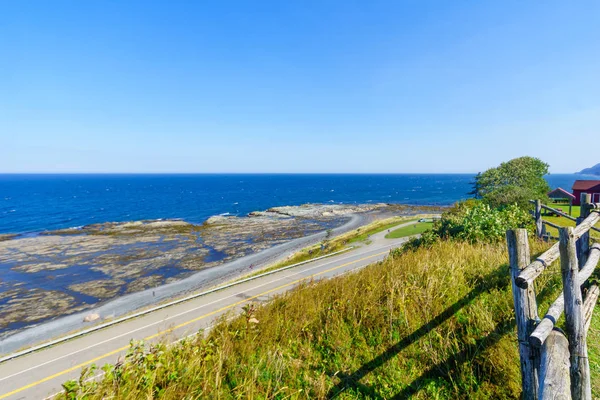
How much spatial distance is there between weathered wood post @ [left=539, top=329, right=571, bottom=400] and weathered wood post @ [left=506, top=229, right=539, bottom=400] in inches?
13.3

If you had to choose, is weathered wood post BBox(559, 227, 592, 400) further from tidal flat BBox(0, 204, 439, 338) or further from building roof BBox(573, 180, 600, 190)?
building roof BBox(573, 180, 600, 190)

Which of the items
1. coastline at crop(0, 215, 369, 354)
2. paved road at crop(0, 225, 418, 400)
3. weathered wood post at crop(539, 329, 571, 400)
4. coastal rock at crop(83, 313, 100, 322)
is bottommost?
coastline at crop(0, 215, 369, 354)

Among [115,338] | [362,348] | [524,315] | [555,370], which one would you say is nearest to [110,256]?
[115,338]

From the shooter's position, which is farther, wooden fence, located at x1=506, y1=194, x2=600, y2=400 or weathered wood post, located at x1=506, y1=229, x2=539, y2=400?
weathered wood post, located at x1=506, y1=229, x2=539, y2=400

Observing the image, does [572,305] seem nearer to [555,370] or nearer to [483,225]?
[555,370]

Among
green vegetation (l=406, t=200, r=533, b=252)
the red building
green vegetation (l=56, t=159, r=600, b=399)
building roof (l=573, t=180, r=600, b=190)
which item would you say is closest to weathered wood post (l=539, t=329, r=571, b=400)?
green vegetation (l=56, t=159, r=600, b=399)

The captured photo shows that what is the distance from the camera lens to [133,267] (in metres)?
31.2

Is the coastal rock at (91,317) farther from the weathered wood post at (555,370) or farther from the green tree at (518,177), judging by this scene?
the green tree at (518,177)

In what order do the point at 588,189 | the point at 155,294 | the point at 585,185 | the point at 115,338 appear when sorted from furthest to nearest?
the point at 585,185 < the point at 588,189 < the point at 155,294 < the point at 115,338

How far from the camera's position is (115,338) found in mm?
13156

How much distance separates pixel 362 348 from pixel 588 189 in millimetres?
62871

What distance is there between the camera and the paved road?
33.4 feet

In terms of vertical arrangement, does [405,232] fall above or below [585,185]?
below

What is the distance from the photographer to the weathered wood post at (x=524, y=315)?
3562 mm
